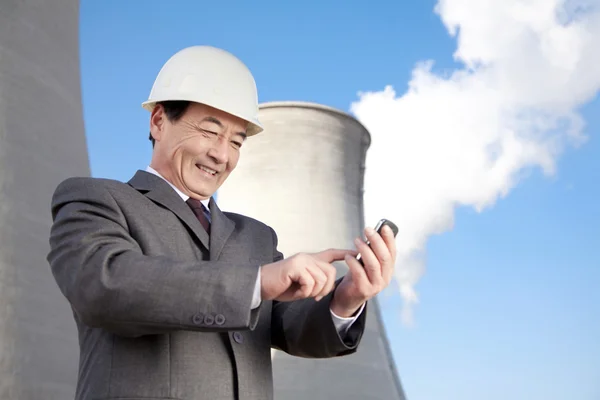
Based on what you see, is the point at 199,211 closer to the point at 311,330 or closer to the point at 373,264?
the point at 311,330

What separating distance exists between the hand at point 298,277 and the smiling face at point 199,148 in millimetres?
387

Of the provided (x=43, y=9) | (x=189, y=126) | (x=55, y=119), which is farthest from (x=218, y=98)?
(x=43, y=9)

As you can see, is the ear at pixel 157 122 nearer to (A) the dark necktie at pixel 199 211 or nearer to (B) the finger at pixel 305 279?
(A) the dark necktie at pixel 199 211

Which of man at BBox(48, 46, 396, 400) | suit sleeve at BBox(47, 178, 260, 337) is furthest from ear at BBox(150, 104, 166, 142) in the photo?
suit sleeve at BBox(47, 178, 260, 337)

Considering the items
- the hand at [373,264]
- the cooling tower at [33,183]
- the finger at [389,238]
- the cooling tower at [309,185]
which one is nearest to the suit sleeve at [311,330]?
the hand at [373,264]

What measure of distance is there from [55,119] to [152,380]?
2.91m

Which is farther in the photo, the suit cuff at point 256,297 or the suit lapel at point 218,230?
the suit lapel at point 218,230

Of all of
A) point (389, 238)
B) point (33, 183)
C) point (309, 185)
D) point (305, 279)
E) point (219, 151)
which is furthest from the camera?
point (309, 185)

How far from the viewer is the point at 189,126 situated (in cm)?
158

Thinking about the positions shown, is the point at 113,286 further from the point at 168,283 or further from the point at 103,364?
the point at 103,364

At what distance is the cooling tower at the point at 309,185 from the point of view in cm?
717

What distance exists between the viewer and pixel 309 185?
7.36 metres

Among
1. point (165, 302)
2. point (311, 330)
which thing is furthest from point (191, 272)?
point (311, 330)

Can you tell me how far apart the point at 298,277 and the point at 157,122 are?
2.07 ft
